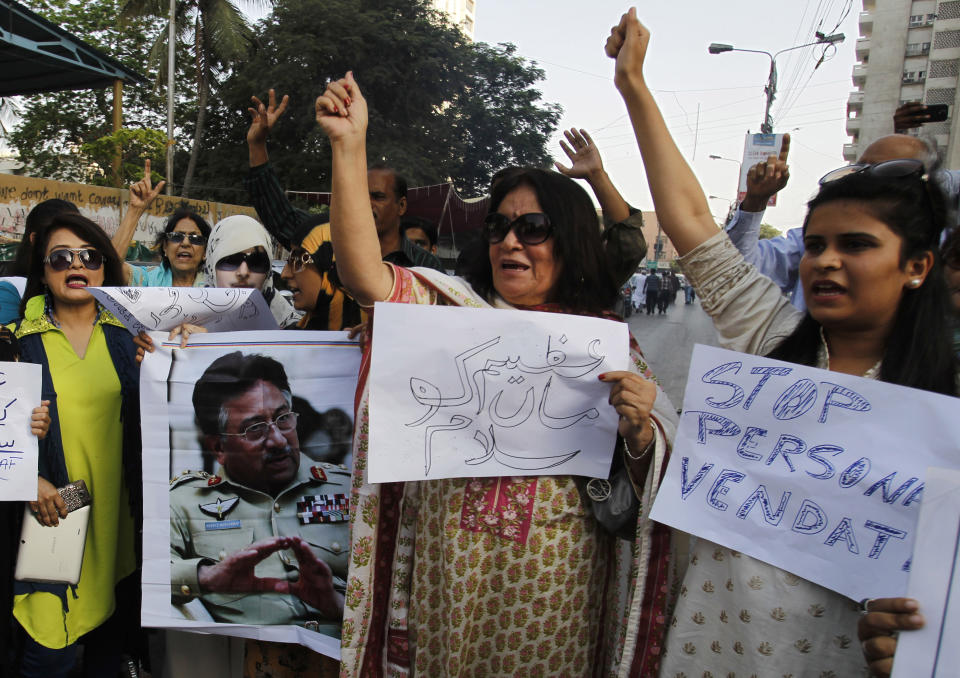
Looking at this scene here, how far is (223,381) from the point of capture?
2012 millimetres

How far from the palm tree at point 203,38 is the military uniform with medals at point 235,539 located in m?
24.0

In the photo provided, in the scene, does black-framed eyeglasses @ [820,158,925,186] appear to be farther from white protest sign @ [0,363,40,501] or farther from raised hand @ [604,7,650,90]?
white protest sign @ [0,363,40,501]

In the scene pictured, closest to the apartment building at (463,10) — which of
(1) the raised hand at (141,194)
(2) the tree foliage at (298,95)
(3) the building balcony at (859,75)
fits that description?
(3) the building balcony at (859,75)

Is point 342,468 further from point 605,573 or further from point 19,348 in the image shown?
point 19,348

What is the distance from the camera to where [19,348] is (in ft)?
7.35

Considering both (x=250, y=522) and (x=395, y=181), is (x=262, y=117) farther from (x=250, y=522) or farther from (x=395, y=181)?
(x=250, y=522)

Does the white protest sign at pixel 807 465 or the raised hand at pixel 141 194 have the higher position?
the raised hand at pixel 141 194

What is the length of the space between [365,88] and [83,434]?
2216 centimetres

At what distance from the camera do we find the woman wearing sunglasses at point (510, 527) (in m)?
1.58

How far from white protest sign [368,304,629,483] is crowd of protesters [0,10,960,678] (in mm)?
67

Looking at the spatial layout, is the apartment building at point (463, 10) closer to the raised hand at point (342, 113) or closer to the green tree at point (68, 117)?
the green tree at point (68, 117)

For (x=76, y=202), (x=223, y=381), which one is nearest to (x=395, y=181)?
(x=223, y=381)

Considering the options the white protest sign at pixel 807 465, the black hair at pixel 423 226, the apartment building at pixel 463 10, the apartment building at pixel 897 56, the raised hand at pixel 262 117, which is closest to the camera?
the white protest sign at pixel 807 465

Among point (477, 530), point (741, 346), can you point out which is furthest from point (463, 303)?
point (741, 346)
